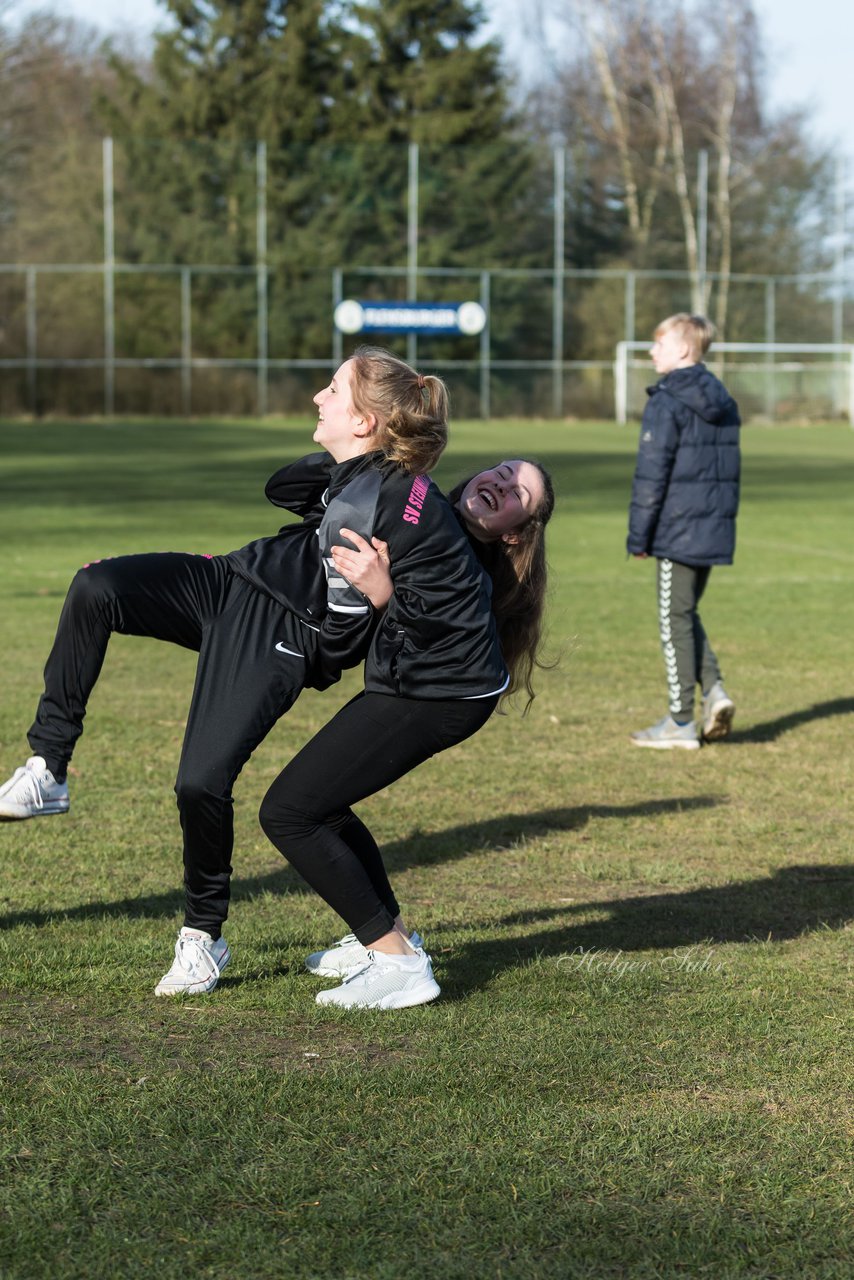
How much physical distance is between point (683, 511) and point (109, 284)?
39.8 metres

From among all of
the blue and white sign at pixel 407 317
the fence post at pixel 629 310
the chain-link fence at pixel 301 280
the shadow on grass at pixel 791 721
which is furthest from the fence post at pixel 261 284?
the shadow on grass at pixel 791 721

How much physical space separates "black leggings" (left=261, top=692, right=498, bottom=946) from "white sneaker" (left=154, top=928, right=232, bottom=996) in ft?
1.24

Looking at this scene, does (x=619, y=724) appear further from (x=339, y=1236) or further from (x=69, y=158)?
(x=69, y=158)

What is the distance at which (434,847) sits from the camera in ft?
20.0

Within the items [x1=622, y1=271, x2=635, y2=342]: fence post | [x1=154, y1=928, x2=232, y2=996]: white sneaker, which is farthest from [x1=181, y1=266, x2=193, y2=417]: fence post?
[x1=154, y1=928, x2=232, y2=996]: white sneaker

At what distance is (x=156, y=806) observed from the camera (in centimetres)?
655

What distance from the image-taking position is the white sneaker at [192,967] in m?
4.24

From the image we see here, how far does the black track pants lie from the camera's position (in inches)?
158

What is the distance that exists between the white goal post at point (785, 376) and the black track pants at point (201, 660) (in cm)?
4533

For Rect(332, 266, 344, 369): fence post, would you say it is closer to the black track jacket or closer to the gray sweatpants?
the gray sweatpants

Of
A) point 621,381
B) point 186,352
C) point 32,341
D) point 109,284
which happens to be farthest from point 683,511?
point 621,381

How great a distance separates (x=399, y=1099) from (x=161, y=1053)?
608mm

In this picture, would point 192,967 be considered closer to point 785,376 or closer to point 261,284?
point 261,284

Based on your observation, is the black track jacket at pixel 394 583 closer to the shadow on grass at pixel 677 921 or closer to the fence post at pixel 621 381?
the shadow on grass at pixel 677 921
